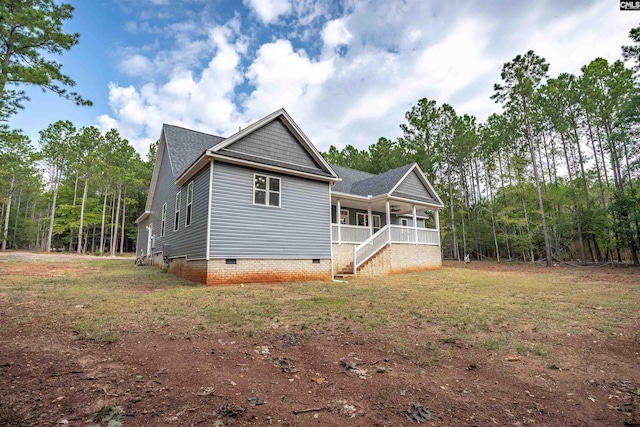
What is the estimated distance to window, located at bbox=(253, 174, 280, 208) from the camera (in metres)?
10.8

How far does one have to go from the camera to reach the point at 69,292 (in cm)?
734

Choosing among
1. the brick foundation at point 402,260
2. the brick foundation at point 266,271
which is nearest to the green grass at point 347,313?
the brick foundation at point 266,271

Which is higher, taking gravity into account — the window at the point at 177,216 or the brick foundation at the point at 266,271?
the window at the point at 177,216

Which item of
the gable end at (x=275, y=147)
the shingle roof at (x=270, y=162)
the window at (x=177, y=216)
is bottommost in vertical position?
the window at (x=177, y=216)

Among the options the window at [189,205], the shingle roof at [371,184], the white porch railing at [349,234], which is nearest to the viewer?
the window at [189,205]

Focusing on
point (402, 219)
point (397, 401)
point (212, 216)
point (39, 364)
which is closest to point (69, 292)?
point (212, 216)

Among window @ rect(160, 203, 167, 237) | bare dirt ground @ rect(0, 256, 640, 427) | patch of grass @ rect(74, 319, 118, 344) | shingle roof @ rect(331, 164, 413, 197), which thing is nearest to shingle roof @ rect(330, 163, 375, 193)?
shingle roof @ rect(331, 164, 413, 197)

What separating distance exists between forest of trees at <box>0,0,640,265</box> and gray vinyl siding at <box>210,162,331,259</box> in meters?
7.21

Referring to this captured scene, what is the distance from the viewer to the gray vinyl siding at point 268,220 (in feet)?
32.5

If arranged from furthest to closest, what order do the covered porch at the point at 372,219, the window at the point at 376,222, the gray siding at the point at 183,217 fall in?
the window at the point at 376,222 → the covered porch at the point at 372,219 → the gray siding at the point at 183,217

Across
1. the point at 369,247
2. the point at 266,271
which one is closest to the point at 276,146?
the point at 266,271

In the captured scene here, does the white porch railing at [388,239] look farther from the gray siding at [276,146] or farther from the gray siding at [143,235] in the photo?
the gray siding at [143,235]

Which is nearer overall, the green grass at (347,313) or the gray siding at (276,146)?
the green grass at (347,313)

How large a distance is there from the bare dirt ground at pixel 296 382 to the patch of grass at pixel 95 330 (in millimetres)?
106
